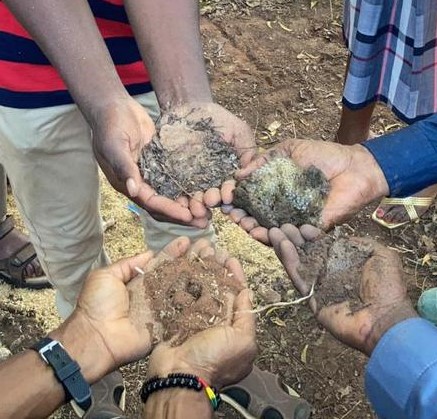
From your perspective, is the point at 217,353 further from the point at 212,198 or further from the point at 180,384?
the point at 212,198

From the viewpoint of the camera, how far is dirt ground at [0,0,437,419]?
9.39 feet

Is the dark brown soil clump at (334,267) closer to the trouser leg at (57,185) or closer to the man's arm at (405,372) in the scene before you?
the man's arm at (405,372)

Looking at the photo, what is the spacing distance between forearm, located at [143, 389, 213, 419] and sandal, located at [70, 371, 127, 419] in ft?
2.73

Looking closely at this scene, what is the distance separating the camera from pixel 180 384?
179cm


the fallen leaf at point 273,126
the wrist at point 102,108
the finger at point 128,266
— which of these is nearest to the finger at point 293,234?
the finger at point 128,266

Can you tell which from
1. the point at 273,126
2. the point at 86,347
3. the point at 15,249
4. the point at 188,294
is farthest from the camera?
the point at 273,126

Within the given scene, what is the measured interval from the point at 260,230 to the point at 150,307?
1.46 ft

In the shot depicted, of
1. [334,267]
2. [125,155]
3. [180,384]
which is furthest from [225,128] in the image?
[180,384]

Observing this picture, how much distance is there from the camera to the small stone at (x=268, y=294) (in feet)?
10.1

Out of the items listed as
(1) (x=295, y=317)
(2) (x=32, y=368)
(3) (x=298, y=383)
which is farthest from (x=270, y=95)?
(2) (x=32, y=368)

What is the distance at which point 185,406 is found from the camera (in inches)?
69.6

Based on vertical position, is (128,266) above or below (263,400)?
above

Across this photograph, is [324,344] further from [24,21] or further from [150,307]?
[24,21]

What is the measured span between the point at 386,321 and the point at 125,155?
2.92 ft
